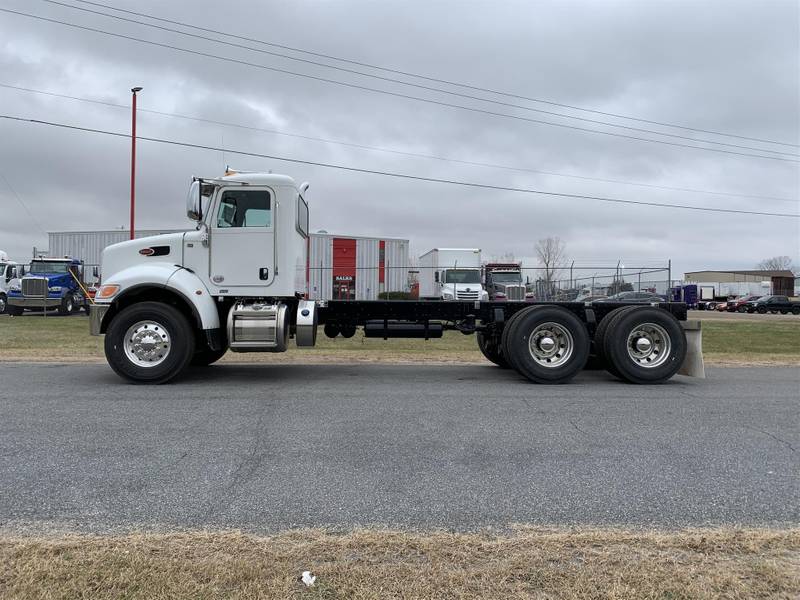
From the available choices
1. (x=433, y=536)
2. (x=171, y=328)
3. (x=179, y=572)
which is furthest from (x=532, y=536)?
(x=171, y=328)

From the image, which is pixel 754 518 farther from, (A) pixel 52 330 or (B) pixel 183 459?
(A) pixel 52 330

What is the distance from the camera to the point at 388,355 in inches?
506

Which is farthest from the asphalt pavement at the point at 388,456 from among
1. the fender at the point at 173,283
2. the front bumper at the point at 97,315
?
the fender at the point at 173,283

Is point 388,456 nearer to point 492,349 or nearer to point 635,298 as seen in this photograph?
point 492,349

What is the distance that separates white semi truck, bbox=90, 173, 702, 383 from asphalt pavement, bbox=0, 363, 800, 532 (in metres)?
0.72

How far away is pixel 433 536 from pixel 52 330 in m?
18.9

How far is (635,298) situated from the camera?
10438 millimetres

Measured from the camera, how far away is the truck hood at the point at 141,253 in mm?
9039

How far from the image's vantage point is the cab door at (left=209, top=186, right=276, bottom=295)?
29.5ft

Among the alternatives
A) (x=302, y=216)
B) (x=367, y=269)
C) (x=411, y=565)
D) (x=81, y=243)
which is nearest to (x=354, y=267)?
(x=367, y=269)

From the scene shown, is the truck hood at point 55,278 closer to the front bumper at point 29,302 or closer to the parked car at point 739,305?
the front bumper at point 29,302

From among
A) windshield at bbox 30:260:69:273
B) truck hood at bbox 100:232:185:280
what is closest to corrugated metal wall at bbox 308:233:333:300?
truck hood at bbox 100:232:185:280

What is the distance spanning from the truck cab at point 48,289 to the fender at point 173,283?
1915cm

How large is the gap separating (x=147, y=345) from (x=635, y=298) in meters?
8.00
